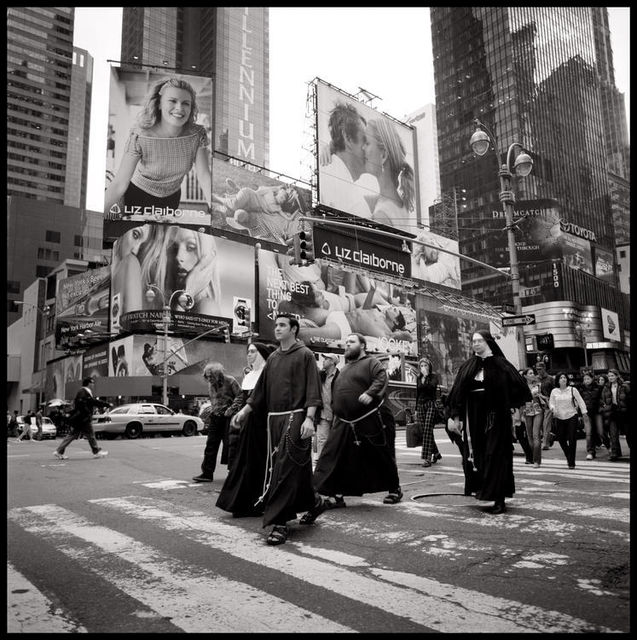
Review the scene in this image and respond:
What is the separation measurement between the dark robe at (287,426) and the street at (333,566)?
310 millimetres

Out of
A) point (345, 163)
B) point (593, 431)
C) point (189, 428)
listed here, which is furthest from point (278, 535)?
point (345, 163)

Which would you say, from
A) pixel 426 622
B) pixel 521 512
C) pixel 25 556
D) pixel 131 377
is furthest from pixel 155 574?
pixel 131 377

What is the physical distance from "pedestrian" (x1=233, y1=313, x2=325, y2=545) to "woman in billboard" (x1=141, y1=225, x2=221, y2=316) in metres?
Answer: 44.1

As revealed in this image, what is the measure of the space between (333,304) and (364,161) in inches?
575

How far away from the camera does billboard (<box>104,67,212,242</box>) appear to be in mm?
52875

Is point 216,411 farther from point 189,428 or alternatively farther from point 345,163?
point 345,163

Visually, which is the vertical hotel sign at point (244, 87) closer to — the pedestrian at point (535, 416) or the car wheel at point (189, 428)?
the car wheel at point (189, 428)

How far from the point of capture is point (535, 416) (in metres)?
11.0

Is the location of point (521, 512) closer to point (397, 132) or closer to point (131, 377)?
point (131, 377)

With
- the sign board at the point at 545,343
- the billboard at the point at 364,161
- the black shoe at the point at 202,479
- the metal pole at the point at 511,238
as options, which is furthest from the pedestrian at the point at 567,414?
the billboard at the point at 364,161

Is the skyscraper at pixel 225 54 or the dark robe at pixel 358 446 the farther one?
the skyscraper at pixel 225 54

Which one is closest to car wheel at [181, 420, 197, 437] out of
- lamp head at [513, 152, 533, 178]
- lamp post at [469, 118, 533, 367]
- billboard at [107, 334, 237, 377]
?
lamp post at [469, 118, 533, 367]

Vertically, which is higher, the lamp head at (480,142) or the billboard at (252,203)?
the billboard at (252,203)

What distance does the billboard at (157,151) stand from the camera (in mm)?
52875
